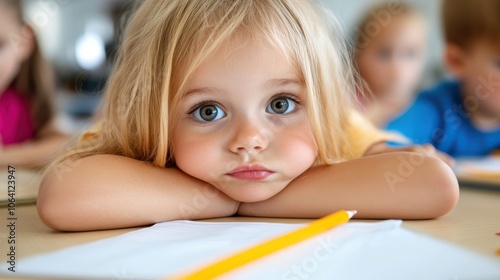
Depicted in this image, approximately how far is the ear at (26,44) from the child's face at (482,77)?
1.09 m

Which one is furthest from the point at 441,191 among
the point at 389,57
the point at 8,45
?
the point at 389,57

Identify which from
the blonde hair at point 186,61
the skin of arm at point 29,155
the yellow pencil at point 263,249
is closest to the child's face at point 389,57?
the skin of arm at point 29,155

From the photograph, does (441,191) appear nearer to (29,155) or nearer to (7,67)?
(29,155)

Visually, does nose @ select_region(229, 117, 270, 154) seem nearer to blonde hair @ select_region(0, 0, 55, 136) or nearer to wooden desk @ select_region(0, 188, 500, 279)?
wooden desk @ select_region(0, 188, 500, 279)

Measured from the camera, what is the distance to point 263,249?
413mm

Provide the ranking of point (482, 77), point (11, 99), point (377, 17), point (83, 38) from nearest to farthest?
point (482, 77) → point (11, 99) → point (377, 17) → point (83, 38)

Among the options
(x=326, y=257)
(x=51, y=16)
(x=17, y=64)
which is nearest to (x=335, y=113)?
(x=326, y=257)

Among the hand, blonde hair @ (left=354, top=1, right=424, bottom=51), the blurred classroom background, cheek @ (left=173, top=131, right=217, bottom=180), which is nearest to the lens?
cheek @ (left=173, top=131, right=217, bottom=180)

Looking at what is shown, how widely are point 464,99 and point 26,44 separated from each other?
113 cm

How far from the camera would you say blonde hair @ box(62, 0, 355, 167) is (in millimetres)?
589

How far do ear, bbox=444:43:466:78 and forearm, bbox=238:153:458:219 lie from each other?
874 mm

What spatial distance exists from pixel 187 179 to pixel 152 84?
12cm

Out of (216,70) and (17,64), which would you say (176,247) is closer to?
(216,70)

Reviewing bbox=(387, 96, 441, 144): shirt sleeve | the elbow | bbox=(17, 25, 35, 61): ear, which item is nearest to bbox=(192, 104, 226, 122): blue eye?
the elbow
